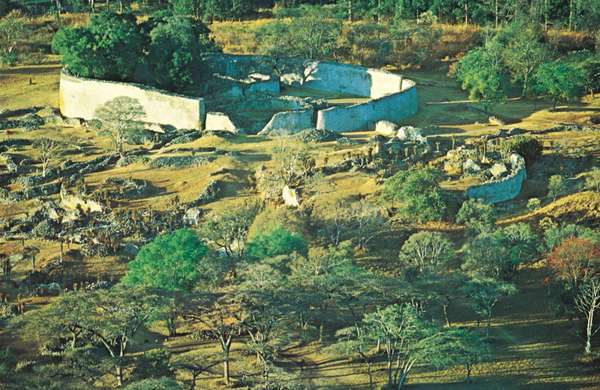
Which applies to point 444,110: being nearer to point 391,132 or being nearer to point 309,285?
point 391,132

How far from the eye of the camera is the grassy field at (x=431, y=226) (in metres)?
34.3

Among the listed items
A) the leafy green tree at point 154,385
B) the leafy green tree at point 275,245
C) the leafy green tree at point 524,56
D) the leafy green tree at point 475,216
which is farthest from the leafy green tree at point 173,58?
the leafy green tree at point 154,385

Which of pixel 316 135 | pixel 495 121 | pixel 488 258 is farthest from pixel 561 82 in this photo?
pixel 488 258

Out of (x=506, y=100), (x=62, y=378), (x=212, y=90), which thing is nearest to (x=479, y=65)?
(x=506, y=100)

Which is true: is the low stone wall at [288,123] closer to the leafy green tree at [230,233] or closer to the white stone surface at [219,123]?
the white stone surface at [219,123]

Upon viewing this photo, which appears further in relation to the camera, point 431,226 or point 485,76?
point 485,76

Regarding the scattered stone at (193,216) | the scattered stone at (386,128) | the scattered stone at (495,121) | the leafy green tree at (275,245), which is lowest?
the scattered stone at (193,216)

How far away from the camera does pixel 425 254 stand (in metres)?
40.0

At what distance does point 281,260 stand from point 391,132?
25.5m

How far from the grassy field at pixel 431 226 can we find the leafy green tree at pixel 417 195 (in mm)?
689

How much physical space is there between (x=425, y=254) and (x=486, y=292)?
13.7 feet

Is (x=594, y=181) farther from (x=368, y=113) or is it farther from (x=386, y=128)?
(x=368, y=113)

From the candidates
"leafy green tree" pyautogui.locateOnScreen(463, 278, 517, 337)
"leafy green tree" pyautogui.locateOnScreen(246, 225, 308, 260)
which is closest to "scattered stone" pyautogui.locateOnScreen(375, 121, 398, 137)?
"leafy green tree" pyautogui.locateOnScreen(246, 225, 308, 260)

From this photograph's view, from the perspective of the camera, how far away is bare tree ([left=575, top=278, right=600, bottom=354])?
35562mm
